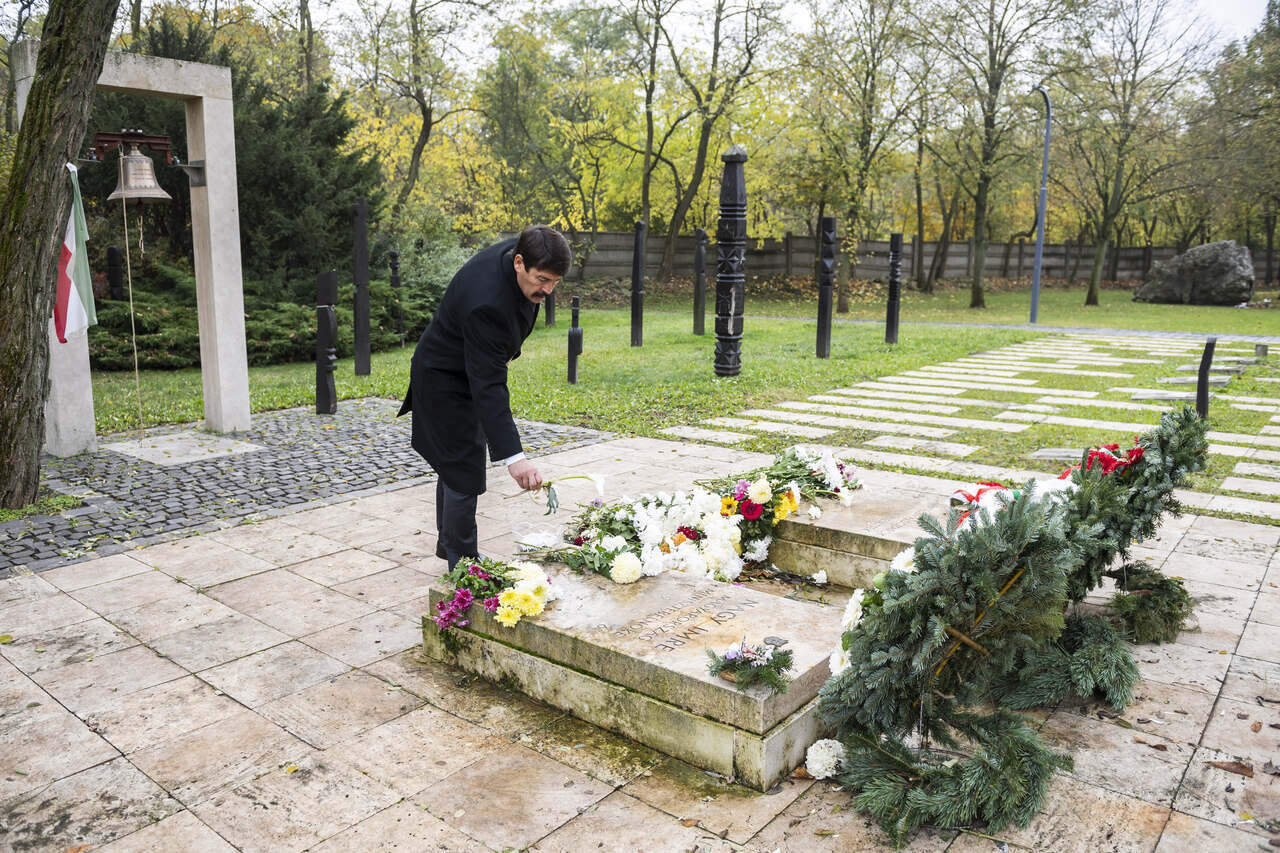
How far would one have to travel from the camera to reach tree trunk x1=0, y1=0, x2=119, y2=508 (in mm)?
5680

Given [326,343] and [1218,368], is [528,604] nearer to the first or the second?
[326,343]

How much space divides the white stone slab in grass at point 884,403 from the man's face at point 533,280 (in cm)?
633

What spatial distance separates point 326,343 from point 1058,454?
6.54 metres

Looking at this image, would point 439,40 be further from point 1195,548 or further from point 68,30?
point 1195,548

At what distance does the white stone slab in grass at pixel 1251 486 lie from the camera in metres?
6.19

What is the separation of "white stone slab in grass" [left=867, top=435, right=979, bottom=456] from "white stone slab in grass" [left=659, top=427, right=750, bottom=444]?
43.7 inches

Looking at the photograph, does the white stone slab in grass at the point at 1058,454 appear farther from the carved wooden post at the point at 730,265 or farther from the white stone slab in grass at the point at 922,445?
the carved wooden post at the point at 730,265

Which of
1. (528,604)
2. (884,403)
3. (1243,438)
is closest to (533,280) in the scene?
(528,604)

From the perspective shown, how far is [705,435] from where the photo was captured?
8195mm

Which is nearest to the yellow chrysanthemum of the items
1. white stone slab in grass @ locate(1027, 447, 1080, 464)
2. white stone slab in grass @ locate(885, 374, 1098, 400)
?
white stone slab in grass @ locate(1027, 447, 1080, 464)

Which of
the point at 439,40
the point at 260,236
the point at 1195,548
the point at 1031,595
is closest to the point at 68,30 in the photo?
the point at 1031,595

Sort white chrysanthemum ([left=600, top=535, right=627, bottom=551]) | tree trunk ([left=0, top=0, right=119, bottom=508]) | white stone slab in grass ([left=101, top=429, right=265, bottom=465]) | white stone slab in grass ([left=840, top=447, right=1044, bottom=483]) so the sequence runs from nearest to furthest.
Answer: white chrysanthemum ([left=600, top=535, right=627, bottom=551])
tree trunk ([left=0, top=0, right=119, bottom=508])
white stone slab in grass ([left=840, top=447, right=1044, bottom=483])
white stone slab in grass ([left=101, top=429, right=265, bottom=465])

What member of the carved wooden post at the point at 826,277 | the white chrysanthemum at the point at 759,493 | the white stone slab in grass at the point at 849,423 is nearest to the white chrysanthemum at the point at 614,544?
the white chrysanthemum at the point at 759,493

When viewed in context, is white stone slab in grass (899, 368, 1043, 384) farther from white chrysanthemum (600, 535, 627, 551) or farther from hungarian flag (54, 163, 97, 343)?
hungarian flag (54, 163, 97, 343)
